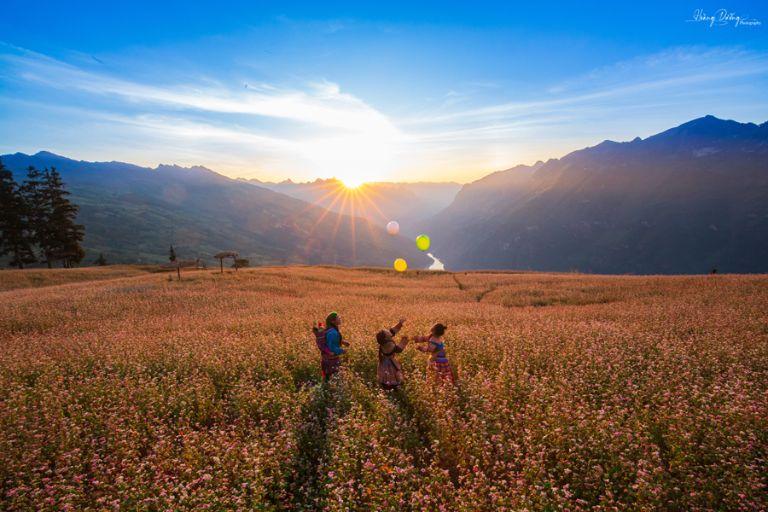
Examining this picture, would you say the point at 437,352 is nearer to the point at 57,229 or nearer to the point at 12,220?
the point at 57,229

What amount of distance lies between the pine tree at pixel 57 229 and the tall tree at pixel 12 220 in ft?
7.37

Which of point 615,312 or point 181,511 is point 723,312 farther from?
point 181,511

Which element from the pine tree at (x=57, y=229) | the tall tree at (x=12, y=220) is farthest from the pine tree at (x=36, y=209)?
the tall tree at (x=12, y=220)

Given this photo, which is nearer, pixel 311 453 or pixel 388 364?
pixel 311 453

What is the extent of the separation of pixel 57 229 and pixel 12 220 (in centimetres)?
481

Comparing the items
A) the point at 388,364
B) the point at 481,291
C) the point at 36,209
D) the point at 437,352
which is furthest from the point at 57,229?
the point at 437,352

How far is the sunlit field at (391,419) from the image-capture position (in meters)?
4.67

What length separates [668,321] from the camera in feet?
41.7

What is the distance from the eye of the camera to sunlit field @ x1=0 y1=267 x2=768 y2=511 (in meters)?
4.67

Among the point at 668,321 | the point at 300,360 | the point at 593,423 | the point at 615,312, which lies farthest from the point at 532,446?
the point at 615,312

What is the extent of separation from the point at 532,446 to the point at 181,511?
461 centimetres

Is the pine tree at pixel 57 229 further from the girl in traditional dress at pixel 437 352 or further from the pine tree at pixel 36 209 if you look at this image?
the girl in traditional dress at pixel 437 352

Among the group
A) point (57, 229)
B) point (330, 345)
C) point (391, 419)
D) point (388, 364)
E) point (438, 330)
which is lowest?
point (391, 419)

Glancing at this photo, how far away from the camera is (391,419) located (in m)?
6.37
